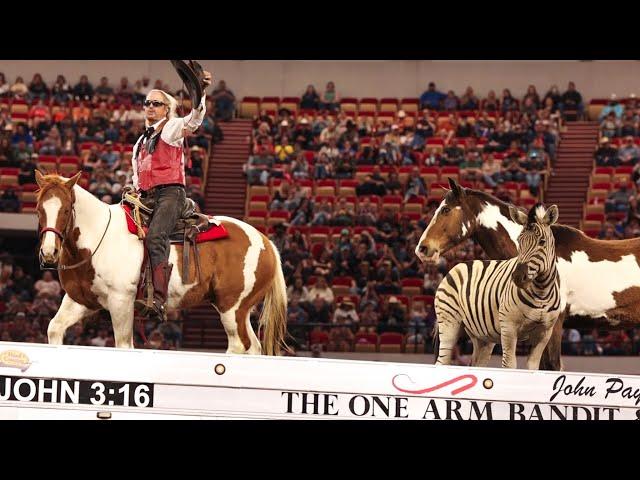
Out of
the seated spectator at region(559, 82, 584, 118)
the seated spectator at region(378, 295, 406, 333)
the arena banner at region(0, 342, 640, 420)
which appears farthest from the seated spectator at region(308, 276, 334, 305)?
the arena banner at region(0, 342, 640, 420)

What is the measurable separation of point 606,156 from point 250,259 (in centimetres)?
1427

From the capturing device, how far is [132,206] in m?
10.8

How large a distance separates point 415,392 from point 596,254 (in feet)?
11.1

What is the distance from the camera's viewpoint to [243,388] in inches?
346

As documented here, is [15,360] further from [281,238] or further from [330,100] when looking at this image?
[330,100]

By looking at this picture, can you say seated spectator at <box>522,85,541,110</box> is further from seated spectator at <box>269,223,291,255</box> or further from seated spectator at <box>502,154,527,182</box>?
seated spectator at <box>269,223,291,255</box>

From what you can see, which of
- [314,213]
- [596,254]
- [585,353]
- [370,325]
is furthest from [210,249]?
[314,213]

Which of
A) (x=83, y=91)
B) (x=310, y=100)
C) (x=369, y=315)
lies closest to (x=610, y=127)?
(x=310, y=100)

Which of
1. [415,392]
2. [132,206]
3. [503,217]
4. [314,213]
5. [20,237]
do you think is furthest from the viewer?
[20,237]

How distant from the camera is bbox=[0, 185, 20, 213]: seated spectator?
71.3 feet

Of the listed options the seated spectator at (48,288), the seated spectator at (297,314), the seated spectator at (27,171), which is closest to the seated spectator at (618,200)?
the seated spectator at (297,314)

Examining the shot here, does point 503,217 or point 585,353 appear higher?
point 503,217

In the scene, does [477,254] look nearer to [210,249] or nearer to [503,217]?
[503,217]

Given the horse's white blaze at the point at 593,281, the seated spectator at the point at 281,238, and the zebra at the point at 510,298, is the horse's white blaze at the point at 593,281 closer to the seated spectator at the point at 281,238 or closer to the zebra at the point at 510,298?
the zebra at the point at 510,298
